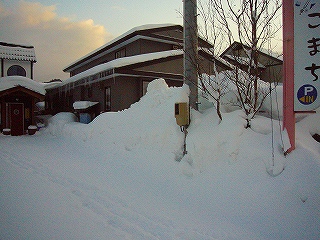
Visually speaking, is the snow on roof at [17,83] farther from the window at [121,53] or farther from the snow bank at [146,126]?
the snow bank at [146,126]

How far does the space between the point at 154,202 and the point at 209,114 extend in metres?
3.10

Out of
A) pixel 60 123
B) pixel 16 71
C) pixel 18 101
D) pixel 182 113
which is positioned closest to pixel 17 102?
pixel 18 101

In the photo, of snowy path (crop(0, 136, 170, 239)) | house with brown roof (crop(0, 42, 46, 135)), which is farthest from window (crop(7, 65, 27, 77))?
snowy path (crop(0, 136, 170, 239))

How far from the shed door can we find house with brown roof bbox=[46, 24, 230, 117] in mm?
3751

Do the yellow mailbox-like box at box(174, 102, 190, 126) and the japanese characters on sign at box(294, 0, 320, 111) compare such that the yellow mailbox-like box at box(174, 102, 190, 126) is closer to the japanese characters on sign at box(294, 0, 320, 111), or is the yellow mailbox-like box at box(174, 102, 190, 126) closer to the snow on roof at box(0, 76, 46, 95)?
the japanese characters on sign at box(294, 0, 320, 111)

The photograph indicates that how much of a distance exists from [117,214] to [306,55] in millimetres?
4292

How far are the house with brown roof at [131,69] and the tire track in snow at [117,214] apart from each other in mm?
8422

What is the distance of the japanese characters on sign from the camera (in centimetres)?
388

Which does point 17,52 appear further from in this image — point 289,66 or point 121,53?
point 289,66

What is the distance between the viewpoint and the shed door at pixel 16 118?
55.1 feet

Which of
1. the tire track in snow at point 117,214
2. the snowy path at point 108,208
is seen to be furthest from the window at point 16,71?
the tire track in snow at point 117,214

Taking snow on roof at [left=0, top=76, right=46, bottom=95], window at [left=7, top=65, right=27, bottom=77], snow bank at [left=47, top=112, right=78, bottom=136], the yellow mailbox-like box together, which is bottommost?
snow bank at [left=47, top=112, right=78, bottom=136]

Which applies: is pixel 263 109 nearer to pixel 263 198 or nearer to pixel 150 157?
pixel 263 198

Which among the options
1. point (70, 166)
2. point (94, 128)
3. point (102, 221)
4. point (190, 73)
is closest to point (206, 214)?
point (102, 221)
